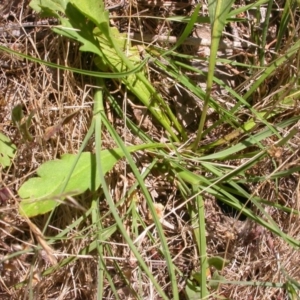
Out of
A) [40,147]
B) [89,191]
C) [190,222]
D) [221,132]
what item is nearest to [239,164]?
[221,132]

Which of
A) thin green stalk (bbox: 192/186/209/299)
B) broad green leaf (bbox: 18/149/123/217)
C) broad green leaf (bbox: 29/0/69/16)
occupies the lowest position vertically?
thin green stalk (bbox: 192/186/209/299)

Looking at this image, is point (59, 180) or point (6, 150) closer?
point (59, 180)

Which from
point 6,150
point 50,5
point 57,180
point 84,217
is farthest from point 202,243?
point 50,5

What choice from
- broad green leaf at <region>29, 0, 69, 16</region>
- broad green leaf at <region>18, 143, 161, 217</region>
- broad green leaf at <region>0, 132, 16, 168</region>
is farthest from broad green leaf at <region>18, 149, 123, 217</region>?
broad green leaf at <region>29, 0, 69, 16</region>

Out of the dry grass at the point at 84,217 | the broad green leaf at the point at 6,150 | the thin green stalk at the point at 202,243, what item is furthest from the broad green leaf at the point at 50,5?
the thin green stalk at the point at 202,243

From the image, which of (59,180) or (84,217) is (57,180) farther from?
(84,217)

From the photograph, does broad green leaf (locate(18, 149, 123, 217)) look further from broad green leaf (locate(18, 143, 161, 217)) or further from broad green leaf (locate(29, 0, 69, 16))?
broad green leaf (locate(29, 0, 69, 16))

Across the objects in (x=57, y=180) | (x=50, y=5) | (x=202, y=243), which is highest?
(x=50, y=5)

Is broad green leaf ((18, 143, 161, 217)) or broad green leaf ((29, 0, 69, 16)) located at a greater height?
broad green leaf ((29, 0, 69, 16))
